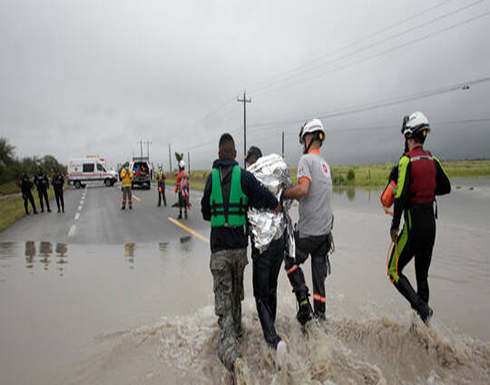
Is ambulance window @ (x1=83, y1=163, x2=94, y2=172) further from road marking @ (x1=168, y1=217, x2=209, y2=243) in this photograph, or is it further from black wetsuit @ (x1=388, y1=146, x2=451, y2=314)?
black wetsuit @ (x1=388, y1=146, x2=451, y2=314)

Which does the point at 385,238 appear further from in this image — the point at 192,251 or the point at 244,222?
the point at 244,222

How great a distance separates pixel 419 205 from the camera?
335cm

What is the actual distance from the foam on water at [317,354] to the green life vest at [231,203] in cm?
122

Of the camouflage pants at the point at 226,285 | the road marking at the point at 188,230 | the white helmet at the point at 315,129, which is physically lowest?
the road marking at the point at 188,230

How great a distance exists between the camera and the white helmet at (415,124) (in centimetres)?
338

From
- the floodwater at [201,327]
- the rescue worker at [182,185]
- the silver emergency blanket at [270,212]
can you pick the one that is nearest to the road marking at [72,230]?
the floodwater at [201,327]

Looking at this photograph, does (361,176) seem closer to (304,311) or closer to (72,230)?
(72,230)

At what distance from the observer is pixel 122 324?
3850 millimetres

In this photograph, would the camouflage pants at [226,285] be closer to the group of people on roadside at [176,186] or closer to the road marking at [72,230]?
the road marking at [72,230]

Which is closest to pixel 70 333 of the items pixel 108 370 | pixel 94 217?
pixel 108 370

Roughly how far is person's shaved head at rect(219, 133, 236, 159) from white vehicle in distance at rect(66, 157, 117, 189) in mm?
36721

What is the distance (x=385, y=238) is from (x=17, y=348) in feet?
25.1

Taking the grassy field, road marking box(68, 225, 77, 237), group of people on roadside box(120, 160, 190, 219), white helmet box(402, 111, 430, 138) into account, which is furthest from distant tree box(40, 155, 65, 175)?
white helmet box(402, 111, 430, 138)

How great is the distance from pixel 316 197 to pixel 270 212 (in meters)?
0.61
